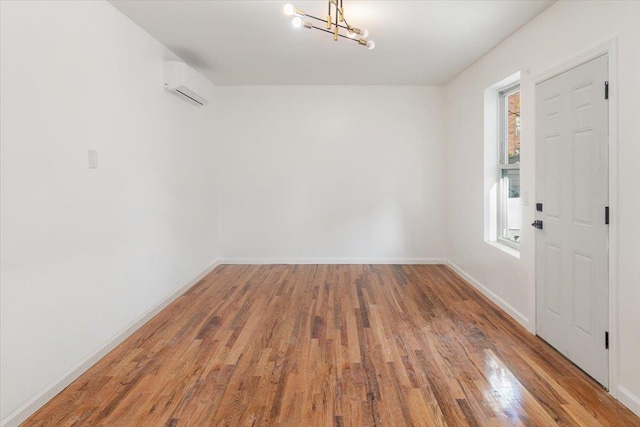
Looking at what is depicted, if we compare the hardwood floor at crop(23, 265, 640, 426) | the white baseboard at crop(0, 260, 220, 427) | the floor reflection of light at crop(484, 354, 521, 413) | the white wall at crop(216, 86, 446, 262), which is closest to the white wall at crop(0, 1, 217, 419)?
the white baseboard at crop(0, 260, 220, 427)

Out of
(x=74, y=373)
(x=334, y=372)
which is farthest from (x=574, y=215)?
(x=74, y=373)

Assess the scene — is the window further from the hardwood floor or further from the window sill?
the hardwood floor

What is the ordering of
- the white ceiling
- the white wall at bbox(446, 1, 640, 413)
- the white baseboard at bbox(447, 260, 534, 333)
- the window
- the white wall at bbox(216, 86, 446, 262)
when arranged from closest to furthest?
the white wall at bbox(446, 1, 640, 413), the white ceiling, the white baseboard at bbox(447, 260, 534, 333), the window, the white wall at bbox(216, 86, 446, 262)

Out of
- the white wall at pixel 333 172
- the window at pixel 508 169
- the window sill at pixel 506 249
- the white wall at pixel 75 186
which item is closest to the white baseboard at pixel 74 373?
the white wall at pixel 75 186

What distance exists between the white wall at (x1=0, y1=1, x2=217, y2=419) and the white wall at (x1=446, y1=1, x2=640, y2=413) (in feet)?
11.5

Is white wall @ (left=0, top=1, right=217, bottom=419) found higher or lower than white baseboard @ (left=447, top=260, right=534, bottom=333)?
higher

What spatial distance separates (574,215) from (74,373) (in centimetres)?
365

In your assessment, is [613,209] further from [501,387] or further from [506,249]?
[506,249]

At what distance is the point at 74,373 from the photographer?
2492 mm

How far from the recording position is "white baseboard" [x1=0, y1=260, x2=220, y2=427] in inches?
80.1

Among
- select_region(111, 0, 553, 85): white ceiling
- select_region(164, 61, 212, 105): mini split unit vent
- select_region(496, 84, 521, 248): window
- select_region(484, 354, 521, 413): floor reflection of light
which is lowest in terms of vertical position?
select_region(484, 354, 521, 413): floor reflection of light

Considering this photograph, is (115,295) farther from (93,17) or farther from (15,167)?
(93,17)

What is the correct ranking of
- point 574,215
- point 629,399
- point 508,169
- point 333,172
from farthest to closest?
point 333,172 → point 508,169 → point 574,215 → point 629,399

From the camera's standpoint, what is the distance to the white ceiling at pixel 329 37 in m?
3.05
